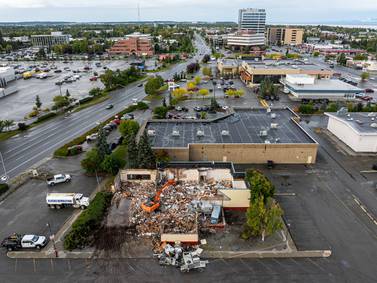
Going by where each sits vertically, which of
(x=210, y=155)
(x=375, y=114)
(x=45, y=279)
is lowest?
(x=45, y=279)

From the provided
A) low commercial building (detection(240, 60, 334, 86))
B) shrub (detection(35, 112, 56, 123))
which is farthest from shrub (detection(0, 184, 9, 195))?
low commercial building (detection(240, 60, 334, 86))

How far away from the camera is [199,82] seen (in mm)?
81688

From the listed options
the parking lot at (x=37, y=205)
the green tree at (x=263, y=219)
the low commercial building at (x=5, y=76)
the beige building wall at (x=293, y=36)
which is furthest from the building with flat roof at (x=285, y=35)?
the green tree at (x=263, y=219)

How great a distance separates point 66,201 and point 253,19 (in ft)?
552

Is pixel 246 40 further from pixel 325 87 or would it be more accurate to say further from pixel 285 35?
pixel 325 87

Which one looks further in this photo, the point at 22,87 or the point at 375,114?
the point at 22,87

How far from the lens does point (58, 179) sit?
31.5 metres

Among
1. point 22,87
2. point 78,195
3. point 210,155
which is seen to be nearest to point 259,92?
point 210,155

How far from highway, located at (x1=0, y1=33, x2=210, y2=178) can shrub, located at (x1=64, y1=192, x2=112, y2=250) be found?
13.6 m

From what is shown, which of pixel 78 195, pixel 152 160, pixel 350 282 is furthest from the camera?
pixel 152 160

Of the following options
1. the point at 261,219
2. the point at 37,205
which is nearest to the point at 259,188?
the point at 261,219

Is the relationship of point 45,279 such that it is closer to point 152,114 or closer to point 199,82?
point 152,114

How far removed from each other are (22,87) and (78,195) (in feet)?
210

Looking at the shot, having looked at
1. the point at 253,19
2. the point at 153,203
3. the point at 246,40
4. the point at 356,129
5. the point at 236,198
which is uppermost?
the point at 253,19
